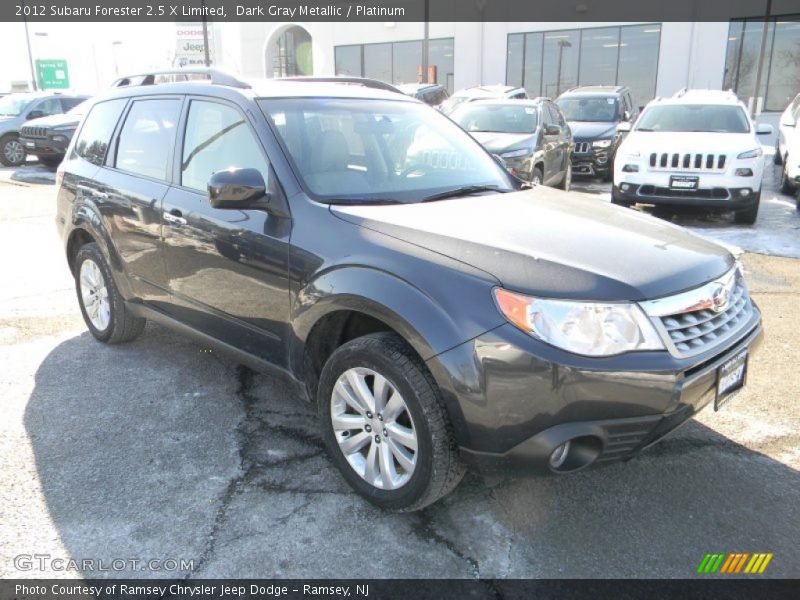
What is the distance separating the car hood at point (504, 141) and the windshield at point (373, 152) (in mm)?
5450

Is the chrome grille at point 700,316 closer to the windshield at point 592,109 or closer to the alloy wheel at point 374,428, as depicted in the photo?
the alloy wheel at point 374,428

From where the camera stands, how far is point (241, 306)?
11.2ft

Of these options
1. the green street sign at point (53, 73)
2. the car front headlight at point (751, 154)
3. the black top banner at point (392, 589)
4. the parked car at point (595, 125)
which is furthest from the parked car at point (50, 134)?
the green street sign at point (53, 73)

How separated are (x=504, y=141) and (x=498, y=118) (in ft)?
3.69

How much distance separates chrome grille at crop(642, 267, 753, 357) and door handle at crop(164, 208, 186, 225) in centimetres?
249

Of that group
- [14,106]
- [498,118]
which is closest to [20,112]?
[14,106]

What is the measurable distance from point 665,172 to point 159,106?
6947 millimetres

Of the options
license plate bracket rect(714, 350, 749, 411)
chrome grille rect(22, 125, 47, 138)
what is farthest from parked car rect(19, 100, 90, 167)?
license plate bracket rect(714, 350, 749, 411)

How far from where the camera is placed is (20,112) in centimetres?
1659

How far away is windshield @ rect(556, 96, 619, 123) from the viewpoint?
14336 millimetres

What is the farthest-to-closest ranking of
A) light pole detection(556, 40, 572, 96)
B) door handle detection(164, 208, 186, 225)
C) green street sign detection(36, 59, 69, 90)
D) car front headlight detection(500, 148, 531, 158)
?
green street sign detection(36, 59, 69, 90), light pole detection(556, 40, 572, 96), car front headlight detection(500, 148, 531, 158), door handle detection(164, 208, 186, 225)

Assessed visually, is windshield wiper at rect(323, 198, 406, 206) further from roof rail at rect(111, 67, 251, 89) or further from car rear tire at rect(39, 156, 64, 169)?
car rear tire at rect(39, 156, 64, 169)

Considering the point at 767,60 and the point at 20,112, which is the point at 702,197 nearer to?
the point at 20,112

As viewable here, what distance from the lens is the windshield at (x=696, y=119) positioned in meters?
9.75
